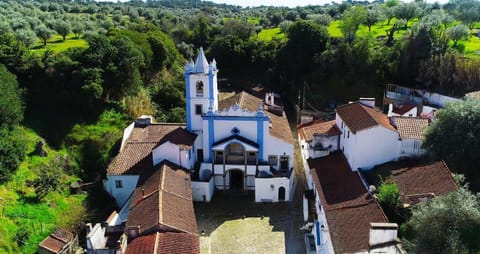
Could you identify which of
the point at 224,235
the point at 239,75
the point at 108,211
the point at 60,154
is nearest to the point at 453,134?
the point at 224,235

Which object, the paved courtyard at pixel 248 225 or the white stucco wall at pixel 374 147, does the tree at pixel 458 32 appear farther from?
the paved courtyard at pixel 248 225

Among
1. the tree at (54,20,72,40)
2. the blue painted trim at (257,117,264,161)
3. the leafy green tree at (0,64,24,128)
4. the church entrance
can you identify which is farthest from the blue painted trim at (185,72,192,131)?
the tree at (54,20,72,40)

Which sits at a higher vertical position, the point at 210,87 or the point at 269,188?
the point at 210,87

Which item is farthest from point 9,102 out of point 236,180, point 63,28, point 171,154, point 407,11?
point 407,11

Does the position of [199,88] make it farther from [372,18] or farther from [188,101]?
[372,18]

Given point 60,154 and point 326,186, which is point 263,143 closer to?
point 326,186
